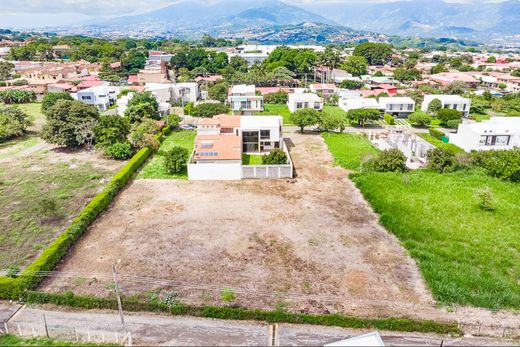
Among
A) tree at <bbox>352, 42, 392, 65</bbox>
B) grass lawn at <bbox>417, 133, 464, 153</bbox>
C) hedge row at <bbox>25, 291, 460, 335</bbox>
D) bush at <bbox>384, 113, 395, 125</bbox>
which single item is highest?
tree at <bbox>352, 42, 392, 65</bbox>

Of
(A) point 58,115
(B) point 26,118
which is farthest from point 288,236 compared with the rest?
(B) point 26,118

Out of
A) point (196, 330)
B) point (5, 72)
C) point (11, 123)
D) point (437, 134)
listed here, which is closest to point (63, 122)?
point (11, 123)

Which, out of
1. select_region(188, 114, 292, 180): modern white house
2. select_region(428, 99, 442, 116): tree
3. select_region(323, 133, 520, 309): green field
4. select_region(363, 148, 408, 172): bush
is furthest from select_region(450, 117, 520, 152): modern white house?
select_region(188, 114, 292, 180): modern white house

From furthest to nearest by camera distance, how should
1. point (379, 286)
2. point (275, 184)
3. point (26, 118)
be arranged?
point (26, 118), point (275, 184), point (379, 286)

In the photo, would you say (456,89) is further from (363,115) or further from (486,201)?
(486,201)

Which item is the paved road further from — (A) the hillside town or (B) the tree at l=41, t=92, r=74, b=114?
(B) the tree at l=41, t=92, r=74, b=114

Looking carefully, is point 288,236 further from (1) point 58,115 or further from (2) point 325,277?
(1) point 58,115
